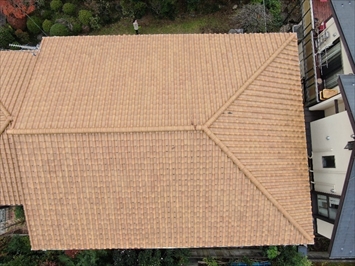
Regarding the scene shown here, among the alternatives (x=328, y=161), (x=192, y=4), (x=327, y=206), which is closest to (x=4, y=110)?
(x=192, y=4)

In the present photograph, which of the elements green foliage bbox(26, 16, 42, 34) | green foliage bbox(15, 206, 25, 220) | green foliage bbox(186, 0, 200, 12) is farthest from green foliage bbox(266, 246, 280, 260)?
green foliage bbox(26, 16, 42, 34)

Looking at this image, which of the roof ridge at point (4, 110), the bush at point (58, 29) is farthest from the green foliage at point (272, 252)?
the bush at point (58, 29)

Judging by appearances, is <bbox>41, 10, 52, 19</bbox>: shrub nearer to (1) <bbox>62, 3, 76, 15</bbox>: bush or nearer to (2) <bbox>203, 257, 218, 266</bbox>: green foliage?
(1) <bbox>62, 3, 76, 15</bbox>: bush

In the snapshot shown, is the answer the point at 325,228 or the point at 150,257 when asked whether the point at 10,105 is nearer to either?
the point at 150,257

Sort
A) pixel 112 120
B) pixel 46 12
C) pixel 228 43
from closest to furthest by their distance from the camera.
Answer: pixel 112 120 < pixel 228 43 < pixel 46 12

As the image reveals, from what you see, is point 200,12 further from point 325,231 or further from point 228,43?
point 325,231

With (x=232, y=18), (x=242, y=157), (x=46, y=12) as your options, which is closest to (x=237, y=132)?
(x=242, y=157)

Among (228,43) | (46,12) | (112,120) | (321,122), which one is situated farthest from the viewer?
(46,12)

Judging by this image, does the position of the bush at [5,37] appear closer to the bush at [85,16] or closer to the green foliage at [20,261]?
the bush at [85,16]
